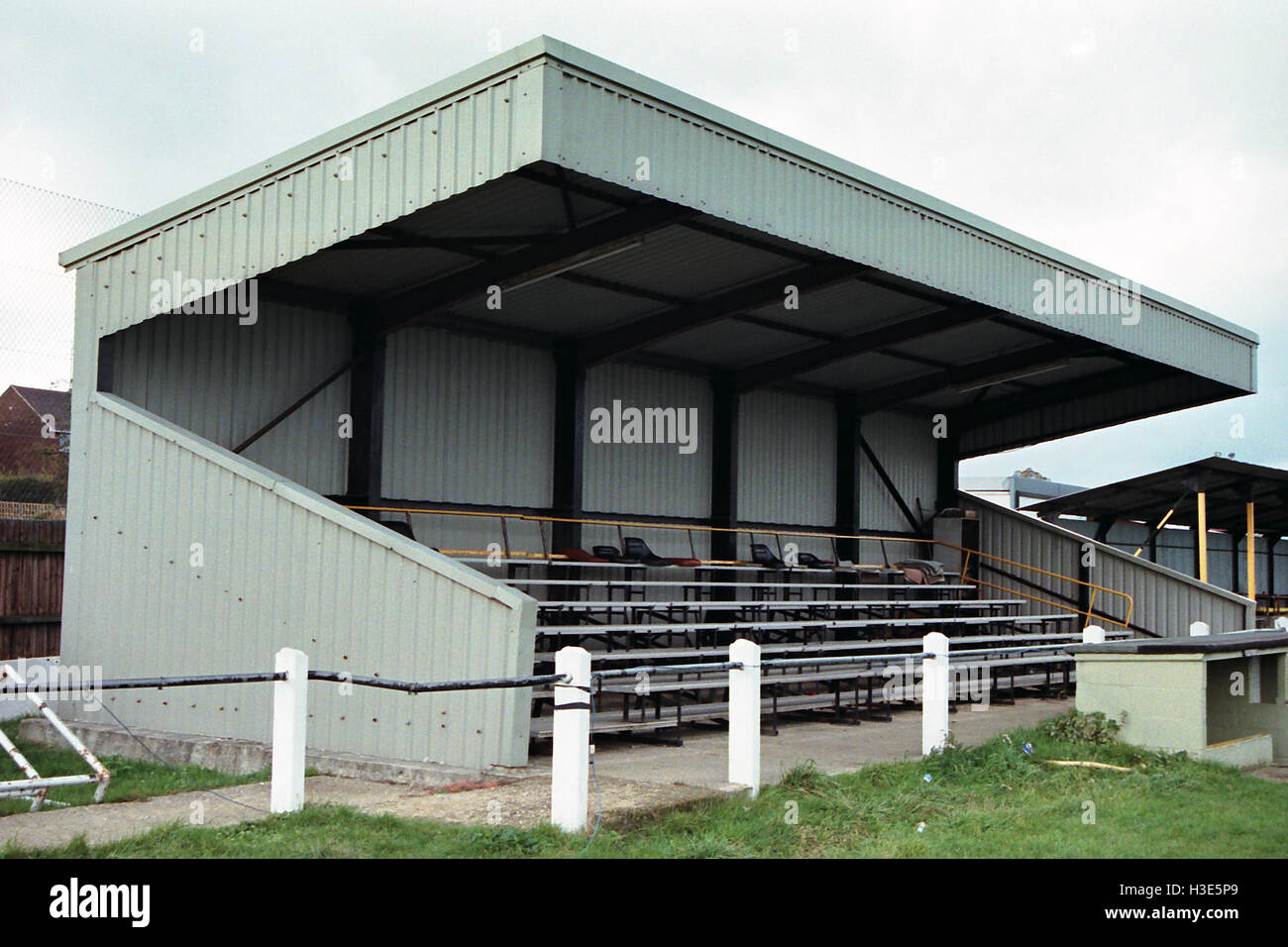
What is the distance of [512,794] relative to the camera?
26.7 feet

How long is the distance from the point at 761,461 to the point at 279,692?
13.9 m

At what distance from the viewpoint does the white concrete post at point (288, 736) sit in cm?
727

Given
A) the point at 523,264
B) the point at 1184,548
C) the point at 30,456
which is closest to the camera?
the point at 523,264

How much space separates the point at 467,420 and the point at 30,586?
5.65m

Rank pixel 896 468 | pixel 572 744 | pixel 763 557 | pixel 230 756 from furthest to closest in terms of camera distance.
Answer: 1. pixel 896 468
2. pixel 763 557
3. pixel 230 756
4. pixel 572 744

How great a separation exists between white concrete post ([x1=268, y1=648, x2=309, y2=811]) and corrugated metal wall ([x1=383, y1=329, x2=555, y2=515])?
7945mm

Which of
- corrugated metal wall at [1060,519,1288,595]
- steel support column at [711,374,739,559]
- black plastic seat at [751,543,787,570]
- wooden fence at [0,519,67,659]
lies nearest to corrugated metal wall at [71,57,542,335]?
wooden fence at [0,519,67,659]

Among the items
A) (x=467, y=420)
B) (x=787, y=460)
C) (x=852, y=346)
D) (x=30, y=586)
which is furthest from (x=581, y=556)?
(x=30, y=586)

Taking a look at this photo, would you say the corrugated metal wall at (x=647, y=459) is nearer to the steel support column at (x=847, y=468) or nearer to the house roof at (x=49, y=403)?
the steel support column at (x=847, y=468)

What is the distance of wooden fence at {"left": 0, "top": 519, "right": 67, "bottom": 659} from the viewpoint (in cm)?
1497

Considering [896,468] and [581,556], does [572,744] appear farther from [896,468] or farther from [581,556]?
[896,468]

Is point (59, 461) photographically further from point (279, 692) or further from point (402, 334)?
point (279, 692)

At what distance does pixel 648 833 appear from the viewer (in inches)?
281
